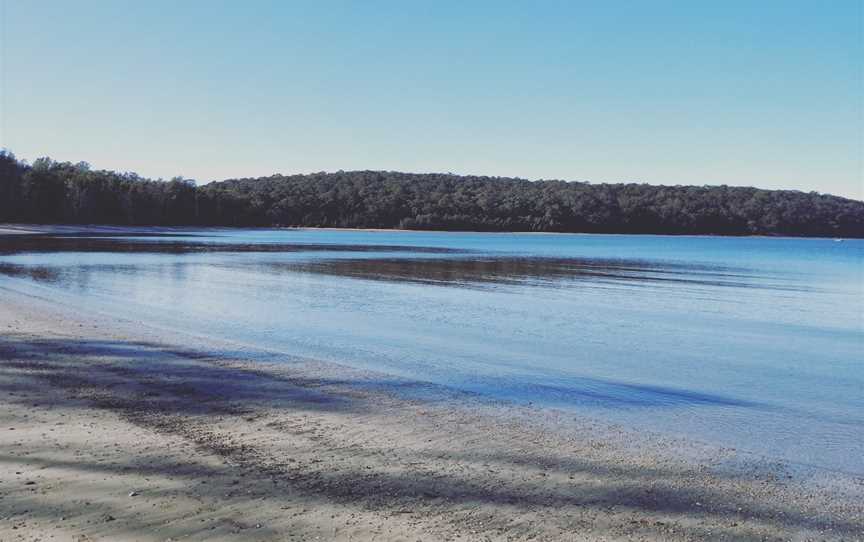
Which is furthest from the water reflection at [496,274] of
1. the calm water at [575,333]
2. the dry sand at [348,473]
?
the dry sand at [348,473]

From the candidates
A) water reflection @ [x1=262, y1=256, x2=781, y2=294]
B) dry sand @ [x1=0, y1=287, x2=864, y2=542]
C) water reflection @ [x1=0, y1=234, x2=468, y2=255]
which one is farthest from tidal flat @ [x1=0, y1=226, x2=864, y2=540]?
water reflection @ [x1=0, y1=234, x2=468, y2=255]

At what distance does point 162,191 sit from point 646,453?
4826 inches

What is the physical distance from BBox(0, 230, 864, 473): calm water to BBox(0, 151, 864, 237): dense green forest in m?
99.6

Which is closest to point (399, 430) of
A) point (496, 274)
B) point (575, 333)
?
point (575, 333)

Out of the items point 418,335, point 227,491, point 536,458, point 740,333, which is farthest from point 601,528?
point 740,333

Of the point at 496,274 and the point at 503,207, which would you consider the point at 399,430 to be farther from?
the point at 503,207

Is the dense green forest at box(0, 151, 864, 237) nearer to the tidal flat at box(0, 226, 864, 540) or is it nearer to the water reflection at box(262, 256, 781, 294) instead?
the water reflection at box(262, 256, 781, 294)

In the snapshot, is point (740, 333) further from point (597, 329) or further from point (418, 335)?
point (418, 335)

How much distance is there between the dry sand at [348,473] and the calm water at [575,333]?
143cm

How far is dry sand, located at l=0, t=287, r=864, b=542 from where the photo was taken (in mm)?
5062

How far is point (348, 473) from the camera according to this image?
614cm

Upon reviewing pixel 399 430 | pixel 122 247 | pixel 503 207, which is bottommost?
pixel 399 430

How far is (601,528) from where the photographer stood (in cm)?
523

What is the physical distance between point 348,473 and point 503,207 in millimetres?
150952
